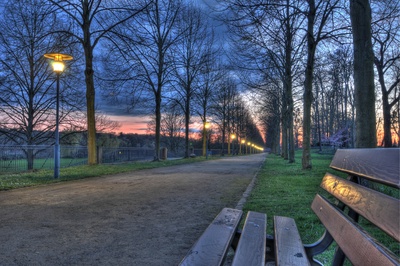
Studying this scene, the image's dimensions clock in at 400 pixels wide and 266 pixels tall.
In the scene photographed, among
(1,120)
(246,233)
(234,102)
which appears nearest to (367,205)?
(246,233)

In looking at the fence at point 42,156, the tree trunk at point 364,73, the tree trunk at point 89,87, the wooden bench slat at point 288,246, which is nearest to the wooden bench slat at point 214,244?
the wooden bench slat at point 288,246

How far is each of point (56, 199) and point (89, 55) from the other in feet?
37.9

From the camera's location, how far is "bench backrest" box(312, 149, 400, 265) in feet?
4.25

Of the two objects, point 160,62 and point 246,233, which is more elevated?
point 160,62

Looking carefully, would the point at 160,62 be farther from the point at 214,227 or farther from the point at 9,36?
the point at 214,227

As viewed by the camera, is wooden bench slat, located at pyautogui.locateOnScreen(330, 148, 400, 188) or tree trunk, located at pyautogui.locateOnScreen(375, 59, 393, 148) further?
tree trunk, located at pyautogui.locateOnScreen(375, 59, 393, 148)

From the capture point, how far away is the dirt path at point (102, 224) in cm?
329

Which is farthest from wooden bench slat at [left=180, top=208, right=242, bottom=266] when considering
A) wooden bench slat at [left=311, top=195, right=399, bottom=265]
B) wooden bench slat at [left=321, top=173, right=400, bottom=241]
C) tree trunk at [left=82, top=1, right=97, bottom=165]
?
tree trunk at [left=82, top=1, right=97, bottom=165]

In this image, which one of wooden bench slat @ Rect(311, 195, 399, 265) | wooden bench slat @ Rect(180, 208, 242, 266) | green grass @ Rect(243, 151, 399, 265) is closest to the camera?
wooden bench slat @ Rect(311, 195, 399, 265)

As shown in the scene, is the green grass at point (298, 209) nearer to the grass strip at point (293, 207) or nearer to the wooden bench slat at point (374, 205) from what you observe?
the grass strip at point (293, 207)

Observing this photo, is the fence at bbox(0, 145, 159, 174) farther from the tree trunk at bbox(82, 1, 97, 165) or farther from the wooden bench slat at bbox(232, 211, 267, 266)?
the wooden bench slat at bbox(232, 211, 267, 266)

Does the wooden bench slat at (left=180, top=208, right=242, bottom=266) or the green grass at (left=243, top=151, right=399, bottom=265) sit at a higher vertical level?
the wooden bench slat at (left=180, top=208, right=242, bottom=266)

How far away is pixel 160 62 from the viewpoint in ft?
77.0

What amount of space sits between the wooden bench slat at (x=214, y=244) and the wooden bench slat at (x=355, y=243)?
679 mm
